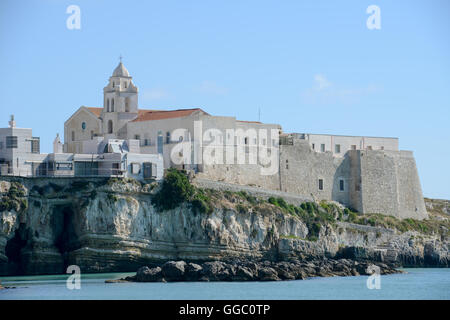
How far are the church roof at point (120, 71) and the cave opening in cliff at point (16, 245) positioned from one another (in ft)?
56.2

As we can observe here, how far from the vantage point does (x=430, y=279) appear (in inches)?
2534

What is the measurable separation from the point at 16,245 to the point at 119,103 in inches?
645

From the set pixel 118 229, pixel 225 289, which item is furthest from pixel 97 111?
pixel 225 289

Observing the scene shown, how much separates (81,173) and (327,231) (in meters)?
19.5

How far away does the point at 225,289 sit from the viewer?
5397 cm

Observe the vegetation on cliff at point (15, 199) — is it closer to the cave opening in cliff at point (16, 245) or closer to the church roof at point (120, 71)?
the cave opening in cliff at point (16, 245)

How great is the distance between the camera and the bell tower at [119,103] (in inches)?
2972

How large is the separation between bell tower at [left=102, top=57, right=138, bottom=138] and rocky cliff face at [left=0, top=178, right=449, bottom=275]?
10.6 m

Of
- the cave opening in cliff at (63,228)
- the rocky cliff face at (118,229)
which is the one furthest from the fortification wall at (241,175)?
the cave opening in cliff at (63,228)

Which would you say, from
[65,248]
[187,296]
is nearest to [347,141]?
[65,248]

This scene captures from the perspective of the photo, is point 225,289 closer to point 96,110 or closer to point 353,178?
point 96,110

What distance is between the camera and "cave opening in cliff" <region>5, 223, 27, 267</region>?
207 ft

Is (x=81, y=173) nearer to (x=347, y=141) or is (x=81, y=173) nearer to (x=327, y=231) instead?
(x=327, y=231)

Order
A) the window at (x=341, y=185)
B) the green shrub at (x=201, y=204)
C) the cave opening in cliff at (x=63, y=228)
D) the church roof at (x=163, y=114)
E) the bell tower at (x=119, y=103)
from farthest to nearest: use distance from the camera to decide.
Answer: the window at (x=341, y=185), the bell tower at (x=119, y=103), the church roof at (x=163, y=114), the green shrub at (x=201, y=204), the cave opening in cliff at (x=63, y=228)
